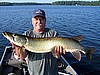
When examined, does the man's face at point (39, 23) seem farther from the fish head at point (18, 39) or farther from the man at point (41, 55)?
the fish head at point (18, 39)

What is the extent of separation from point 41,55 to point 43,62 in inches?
5.8

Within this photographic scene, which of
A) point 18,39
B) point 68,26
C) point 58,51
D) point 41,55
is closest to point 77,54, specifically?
point 58,51

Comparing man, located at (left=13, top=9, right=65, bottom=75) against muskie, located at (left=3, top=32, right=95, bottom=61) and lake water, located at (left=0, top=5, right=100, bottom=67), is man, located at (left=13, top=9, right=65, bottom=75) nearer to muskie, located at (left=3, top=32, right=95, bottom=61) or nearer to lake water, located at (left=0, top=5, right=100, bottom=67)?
muskie, located at (left=3, top=32, right=95, bottom=61)

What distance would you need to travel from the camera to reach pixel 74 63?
12.7 meters

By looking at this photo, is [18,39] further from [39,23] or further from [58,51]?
[58,51]

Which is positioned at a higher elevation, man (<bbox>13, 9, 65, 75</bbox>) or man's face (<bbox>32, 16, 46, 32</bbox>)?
man's face (<bbox>32, 16, 46, 32</bbox>)

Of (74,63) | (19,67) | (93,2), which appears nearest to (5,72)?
(19,67)

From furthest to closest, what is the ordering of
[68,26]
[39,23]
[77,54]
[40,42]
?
1. [68,26]
2. [77,54]
3. [40,42]
4. [39,23]

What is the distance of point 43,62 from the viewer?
403 centimetres

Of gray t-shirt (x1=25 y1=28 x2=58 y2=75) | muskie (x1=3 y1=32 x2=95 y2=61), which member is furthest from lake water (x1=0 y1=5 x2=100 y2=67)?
gray t-shirt (x1=25 y1=28 x2=58 y2=75)

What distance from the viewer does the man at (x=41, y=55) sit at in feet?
13.2

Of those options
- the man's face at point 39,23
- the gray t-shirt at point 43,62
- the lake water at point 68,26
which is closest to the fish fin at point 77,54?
the gray t-shirt at point 43,62

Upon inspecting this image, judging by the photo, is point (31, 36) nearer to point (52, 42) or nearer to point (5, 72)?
point (52, 42)

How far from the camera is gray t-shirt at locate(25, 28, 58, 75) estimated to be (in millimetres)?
4043
